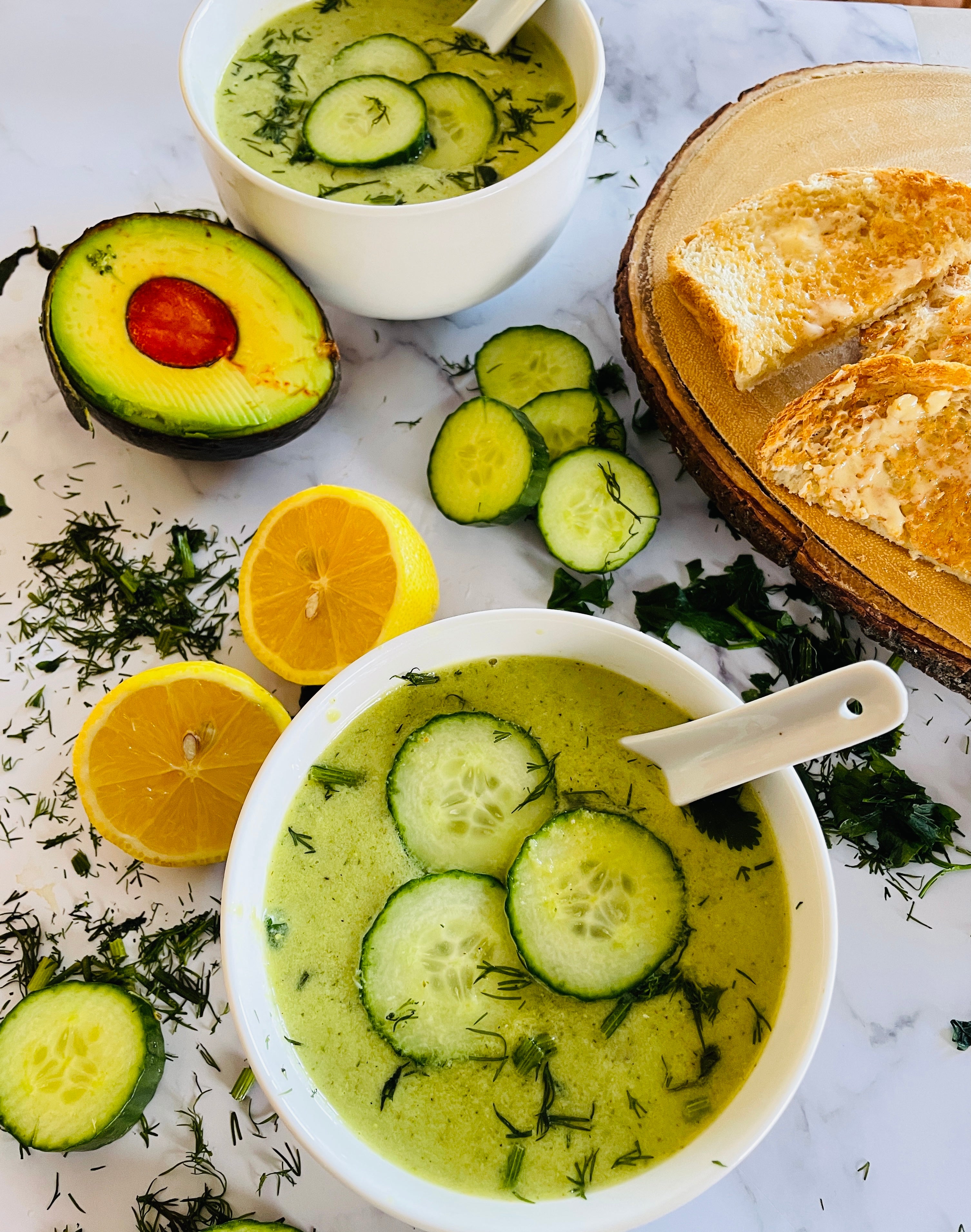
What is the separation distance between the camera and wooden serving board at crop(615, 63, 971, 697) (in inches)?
64.1

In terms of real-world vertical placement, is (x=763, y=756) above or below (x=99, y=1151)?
above

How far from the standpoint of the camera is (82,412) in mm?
1778

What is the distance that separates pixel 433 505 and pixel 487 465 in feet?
0.60

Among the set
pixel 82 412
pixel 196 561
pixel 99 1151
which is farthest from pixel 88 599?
pixel 99 1151

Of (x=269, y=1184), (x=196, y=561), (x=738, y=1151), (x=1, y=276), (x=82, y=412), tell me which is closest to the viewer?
(x=738, y=1151)

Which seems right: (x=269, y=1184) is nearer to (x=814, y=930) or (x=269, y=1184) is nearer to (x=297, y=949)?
(x=297, y=949)

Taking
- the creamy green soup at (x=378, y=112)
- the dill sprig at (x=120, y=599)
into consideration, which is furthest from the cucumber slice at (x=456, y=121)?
the dill sprig at (x=120, y=599)

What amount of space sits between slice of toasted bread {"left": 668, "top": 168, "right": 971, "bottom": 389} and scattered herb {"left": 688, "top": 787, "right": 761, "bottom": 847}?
0.75 meters

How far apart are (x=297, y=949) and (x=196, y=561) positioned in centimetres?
82

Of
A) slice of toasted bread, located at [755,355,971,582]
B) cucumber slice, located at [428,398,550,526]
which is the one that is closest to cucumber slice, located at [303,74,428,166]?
cucumber slice, located at [428,398,550,526]

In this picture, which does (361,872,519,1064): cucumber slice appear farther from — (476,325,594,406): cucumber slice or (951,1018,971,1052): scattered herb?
(476,325,594,406): cucumber slice

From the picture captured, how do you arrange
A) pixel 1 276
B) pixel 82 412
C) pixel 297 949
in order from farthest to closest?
1. pixel 1 276
2. pixel 82 412
3. pixel 297 949

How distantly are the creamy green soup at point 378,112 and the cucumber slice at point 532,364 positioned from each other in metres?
0.31

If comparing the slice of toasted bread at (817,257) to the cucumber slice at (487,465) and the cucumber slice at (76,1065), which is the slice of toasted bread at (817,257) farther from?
the cucumber slice at (76,1065)
